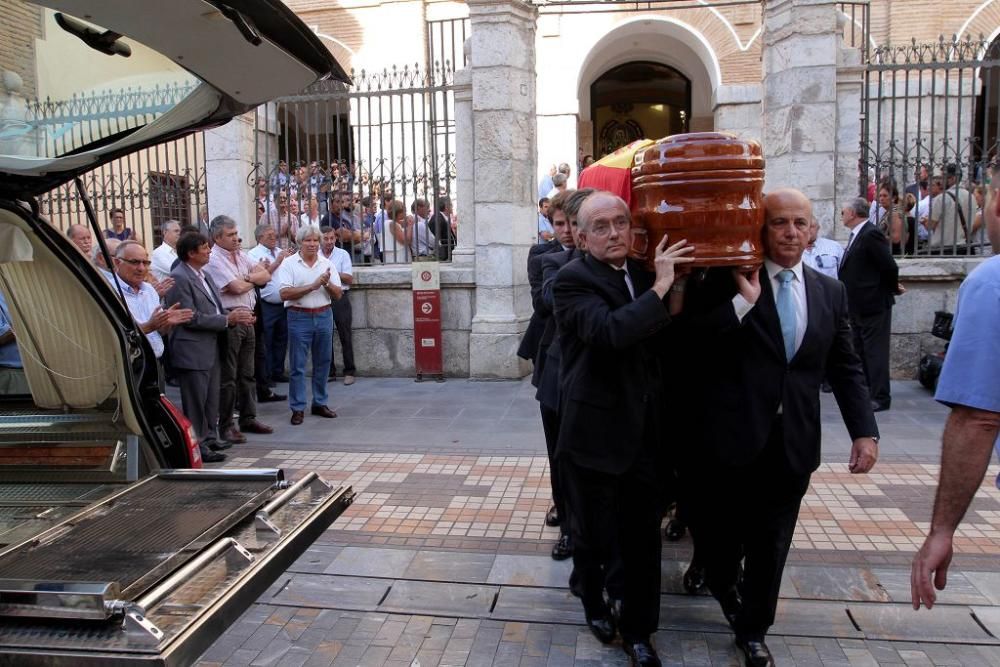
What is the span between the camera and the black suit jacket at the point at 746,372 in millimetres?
3119

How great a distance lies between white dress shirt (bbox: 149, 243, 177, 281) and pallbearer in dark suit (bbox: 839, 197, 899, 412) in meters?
6.77

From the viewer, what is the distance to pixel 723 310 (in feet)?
10.0

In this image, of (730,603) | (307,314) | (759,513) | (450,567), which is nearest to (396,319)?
(307,314)

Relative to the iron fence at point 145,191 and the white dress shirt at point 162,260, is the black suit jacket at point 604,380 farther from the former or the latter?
the white dress shirt at point 162,260

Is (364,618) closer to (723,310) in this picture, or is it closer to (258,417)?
(723,310)

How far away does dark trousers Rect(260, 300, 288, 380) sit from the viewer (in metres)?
9.20

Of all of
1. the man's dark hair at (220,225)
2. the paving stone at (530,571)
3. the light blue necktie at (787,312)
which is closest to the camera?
the light blue necktie at (787,312)

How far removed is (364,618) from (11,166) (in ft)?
8.12

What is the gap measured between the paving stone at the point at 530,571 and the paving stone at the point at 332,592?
0.57 meters

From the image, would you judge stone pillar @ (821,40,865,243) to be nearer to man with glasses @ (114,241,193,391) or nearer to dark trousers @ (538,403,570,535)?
dark trousers @ (538,403,570,535)

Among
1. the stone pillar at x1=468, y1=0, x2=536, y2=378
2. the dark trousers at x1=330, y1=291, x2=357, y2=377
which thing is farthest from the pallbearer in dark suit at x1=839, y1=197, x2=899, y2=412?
the dark trousers at x1=330, y1=291, x2=357, y2=377

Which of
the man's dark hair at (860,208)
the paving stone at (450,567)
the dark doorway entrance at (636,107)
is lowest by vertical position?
the paving stone at (450,567)

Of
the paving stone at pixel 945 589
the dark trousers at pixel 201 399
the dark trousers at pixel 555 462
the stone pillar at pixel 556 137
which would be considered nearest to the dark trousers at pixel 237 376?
the dark trousers at pixel 201 399

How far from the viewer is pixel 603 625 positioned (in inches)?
143
